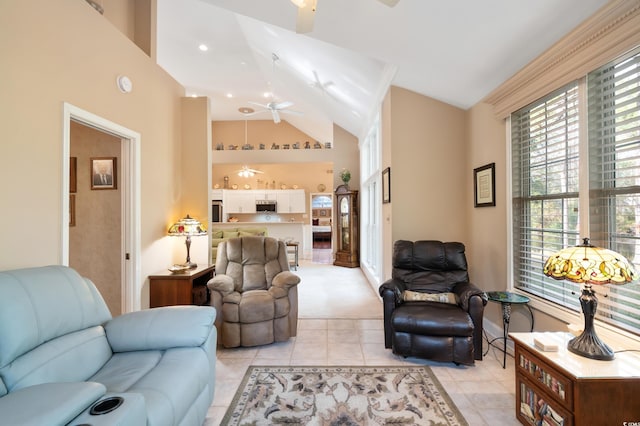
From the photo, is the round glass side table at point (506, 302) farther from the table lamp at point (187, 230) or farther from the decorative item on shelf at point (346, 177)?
the decorative item on shelf at point (346, 177)

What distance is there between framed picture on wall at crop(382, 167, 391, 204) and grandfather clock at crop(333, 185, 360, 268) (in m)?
2.85

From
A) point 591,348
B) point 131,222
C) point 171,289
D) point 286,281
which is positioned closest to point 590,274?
point 591,348

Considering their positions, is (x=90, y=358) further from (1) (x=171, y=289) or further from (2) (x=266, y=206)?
(2) (x=266, y=206)

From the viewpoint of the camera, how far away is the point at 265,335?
280 cm

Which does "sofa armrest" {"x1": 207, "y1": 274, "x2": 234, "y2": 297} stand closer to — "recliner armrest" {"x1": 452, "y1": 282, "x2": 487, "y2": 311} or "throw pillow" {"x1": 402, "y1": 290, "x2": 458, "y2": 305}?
"throw pillow" {"x1": 402, "y1": 290, "x2": 458, "y2": 305}

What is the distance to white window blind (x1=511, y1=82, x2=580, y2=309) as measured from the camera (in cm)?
220

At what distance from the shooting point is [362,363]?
2512mm

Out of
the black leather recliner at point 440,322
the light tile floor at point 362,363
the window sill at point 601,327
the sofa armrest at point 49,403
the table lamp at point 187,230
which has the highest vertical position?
the table lamp at point 187,230

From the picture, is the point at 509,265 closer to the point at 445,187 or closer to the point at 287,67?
the point at 445,187

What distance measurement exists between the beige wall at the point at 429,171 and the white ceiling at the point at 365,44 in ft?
0.82

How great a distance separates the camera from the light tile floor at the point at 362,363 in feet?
6.34

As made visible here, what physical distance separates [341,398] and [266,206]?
26.5 ft

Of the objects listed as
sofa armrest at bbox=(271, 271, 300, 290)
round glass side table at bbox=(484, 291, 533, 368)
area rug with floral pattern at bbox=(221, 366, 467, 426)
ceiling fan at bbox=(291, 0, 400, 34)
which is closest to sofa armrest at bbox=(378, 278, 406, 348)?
area rug with floral pattern at bbox=(221, 366, 467, 426)

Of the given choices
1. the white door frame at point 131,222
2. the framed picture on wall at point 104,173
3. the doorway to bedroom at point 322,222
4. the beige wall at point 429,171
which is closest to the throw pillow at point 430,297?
the beige wall at point 429,171
